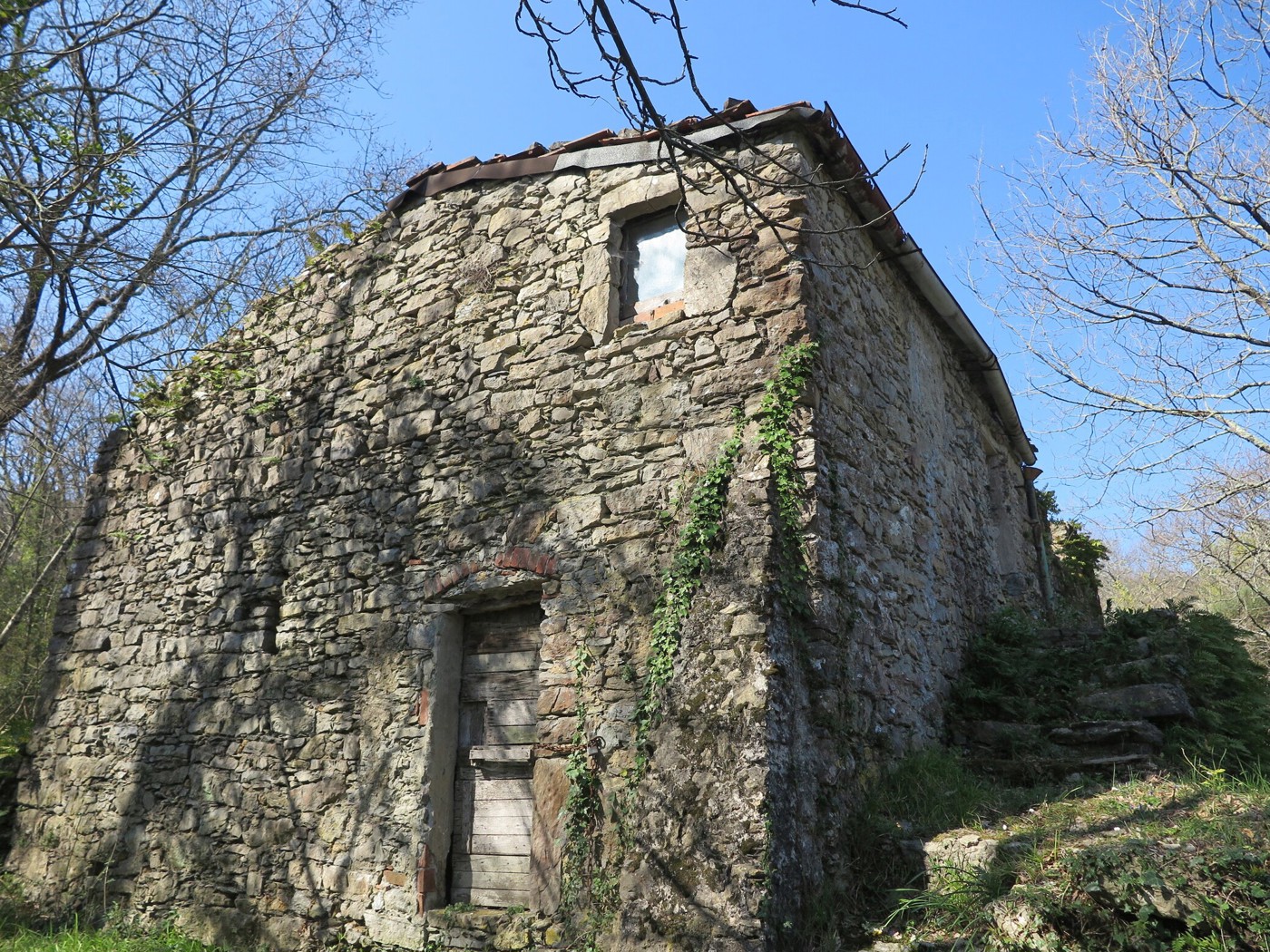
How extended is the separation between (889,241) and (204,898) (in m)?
6.43

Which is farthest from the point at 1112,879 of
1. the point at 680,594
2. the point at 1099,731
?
the point at 680,594

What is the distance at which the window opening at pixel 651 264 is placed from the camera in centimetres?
543

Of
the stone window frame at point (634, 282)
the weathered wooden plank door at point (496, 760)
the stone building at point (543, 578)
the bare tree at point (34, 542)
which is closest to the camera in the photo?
the stone building at point (543, 578)

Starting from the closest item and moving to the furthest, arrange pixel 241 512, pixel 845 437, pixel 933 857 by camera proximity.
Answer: pixel 933 857
pixel 845 437
pixel 241 512

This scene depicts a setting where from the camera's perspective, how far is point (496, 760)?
512 centimetres

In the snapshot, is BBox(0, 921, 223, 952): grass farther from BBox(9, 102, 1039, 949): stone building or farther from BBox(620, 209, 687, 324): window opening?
BBox(620, 209, 687, 324): window opening

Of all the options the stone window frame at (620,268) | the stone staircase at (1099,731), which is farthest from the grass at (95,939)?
the stone staircase at (1099,731)

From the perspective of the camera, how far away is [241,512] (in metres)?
6.92

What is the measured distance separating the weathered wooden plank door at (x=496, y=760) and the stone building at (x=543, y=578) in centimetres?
2

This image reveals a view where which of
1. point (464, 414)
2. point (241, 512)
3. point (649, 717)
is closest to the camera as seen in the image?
point (649, 717)

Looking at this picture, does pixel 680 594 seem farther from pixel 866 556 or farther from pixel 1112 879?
pixel 1112 879

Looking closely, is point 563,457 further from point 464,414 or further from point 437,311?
point 437,311

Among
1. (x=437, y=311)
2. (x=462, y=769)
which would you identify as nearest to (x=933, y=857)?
(x=462, y=769)

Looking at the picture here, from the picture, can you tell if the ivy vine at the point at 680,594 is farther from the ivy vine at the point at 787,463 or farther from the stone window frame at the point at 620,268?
the stone window frame at the point at 620,268
